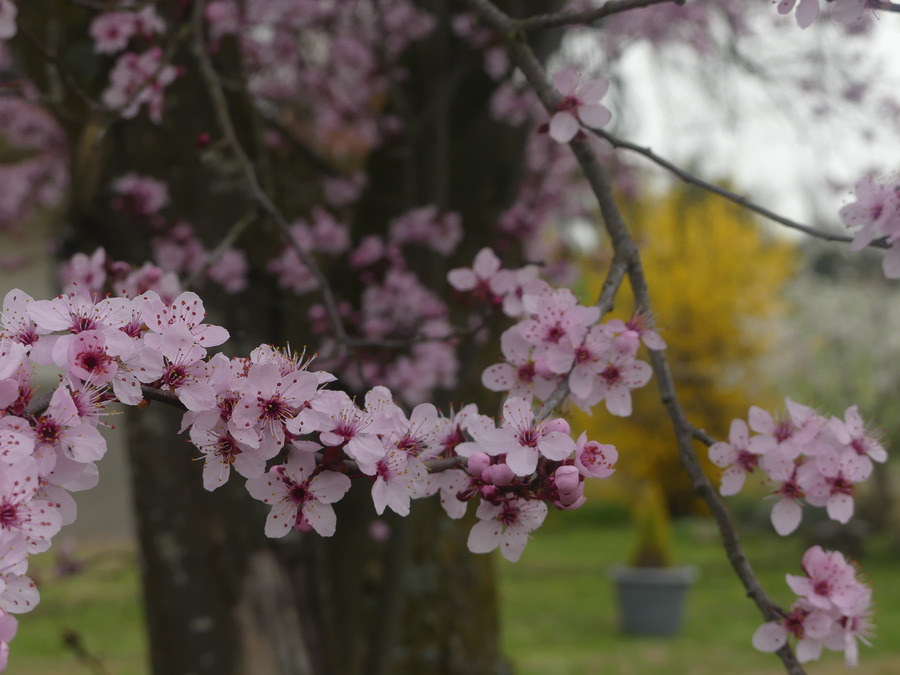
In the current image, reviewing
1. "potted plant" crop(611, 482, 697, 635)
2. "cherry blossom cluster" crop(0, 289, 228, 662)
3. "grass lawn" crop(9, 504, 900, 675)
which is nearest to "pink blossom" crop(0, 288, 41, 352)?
"cherry blossom cluster" crop(0, 289, 228, 662)

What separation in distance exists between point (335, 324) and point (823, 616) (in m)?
1.09

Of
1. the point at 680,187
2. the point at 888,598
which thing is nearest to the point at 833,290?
the point at 888,598

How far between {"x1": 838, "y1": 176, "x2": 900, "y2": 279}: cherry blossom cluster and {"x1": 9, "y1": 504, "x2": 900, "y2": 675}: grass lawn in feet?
10.4

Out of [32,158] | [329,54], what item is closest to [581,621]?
[329,54]

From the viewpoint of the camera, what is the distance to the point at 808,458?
1536 mm

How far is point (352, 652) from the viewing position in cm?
334

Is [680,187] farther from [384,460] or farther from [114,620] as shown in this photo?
[114,620]

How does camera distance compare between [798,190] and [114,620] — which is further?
[114,620]

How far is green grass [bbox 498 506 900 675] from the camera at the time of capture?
6.25 meters

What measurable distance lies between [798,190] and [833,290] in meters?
9.32

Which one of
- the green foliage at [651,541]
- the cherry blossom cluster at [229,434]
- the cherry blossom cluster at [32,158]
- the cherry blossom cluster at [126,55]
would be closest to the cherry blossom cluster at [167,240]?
the cherry blossom cluster at [126,55]

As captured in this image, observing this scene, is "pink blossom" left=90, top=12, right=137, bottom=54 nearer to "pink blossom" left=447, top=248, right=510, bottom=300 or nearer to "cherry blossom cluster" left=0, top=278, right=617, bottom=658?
"pink blossom" left=447, top=248, right=510, bottom=300

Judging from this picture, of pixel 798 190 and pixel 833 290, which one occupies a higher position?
pixel 833 290

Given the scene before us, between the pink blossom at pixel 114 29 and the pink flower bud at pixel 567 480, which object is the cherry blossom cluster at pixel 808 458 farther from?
the pink blossom at pixel 114 29
